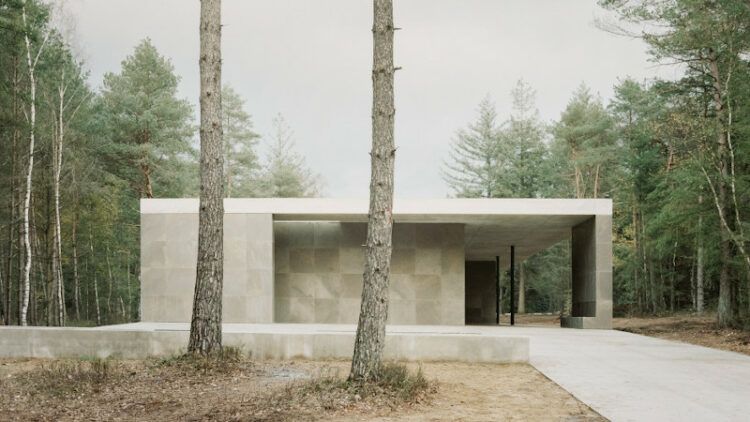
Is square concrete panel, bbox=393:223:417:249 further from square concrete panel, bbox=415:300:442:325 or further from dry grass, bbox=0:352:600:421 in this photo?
dry grass, bbox=0:352:600:421

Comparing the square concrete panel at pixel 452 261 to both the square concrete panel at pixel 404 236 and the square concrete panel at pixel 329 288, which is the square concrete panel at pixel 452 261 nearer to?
the square concrete panel at pixel 404 236

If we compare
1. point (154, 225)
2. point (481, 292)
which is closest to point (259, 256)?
point (154, 225)

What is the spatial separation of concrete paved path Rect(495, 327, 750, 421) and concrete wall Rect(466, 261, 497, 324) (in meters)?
16.8

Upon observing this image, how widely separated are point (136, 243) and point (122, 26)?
680 inches

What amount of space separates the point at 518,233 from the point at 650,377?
44.7ft

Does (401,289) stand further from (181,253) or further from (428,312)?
(181,253)

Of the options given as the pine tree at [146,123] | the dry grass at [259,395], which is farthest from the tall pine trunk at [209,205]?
the pine tree at [146,123]

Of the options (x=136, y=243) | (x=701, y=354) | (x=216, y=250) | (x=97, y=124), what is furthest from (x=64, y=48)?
(x=701, y=354)

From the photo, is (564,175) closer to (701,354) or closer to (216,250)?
(701,354)

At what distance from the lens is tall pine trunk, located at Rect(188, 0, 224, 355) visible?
904cm

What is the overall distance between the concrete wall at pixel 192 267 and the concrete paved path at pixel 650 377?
7.26 metres

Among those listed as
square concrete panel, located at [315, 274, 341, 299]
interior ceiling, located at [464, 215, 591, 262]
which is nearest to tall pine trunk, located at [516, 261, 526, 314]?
interior ceiling, located at [464, 215, 591, 262]

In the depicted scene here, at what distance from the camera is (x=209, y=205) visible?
30.0 ft

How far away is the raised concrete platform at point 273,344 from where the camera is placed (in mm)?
10344
